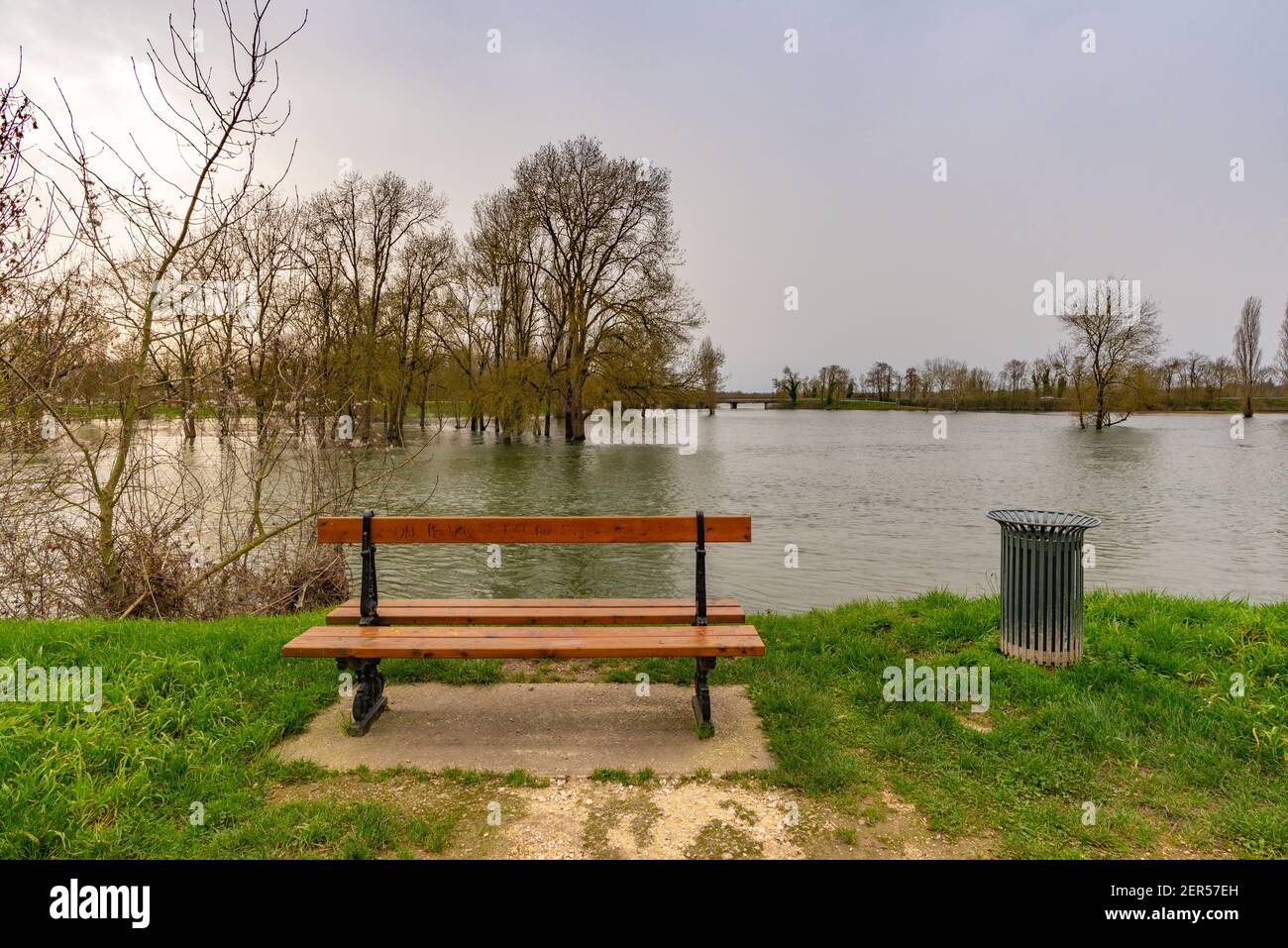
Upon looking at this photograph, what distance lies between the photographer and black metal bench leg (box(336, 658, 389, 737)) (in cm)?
376

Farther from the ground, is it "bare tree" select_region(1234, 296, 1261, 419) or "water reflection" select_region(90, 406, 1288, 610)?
"bare tree" select_region(1234, 296, 1261, 419)

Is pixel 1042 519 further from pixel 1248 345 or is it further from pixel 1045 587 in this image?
pixel 1248 345

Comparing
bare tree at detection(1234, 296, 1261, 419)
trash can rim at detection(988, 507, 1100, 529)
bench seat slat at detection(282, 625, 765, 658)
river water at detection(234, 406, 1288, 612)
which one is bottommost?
river water at detection(234, 406, 1288, 612)

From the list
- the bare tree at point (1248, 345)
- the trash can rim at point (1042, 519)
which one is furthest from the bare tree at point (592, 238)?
the bare tree at point (1248, 345)

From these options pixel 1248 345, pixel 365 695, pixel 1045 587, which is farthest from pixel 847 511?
pixel 1248 345

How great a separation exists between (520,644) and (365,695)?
3.21ft

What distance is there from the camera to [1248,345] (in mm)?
69562

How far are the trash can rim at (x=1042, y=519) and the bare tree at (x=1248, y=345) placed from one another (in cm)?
8793

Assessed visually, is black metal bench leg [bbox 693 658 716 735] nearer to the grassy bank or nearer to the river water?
the grassy bank

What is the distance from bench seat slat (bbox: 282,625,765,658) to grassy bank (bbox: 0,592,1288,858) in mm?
550

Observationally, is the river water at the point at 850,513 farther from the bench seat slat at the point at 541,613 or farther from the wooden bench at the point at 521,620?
the wooden bench at the point at 521,620

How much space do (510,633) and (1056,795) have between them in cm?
280

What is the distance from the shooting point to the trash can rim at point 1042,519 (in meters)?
4.52

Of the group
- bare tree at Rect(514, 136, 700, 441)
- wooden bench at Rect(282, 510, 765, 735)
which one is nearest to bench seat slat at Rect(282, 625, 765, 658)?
wooden bench at Rect(282, 510, 765, 735)
